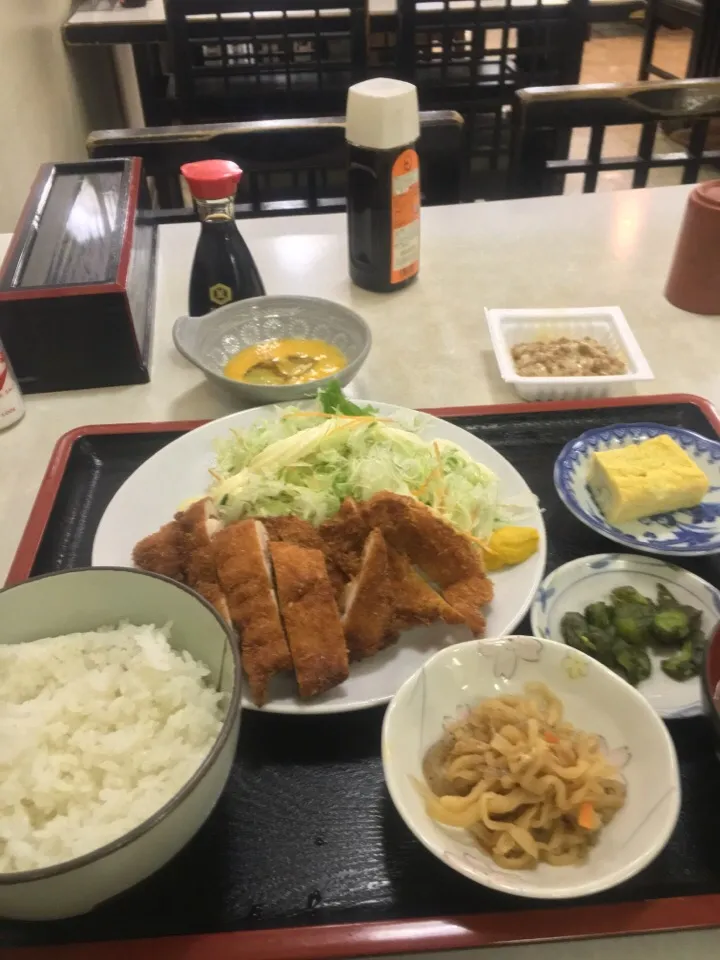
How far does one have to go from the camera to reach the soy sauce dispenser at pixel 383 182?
1.75m

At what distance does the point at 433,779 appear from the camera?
2.95 feet

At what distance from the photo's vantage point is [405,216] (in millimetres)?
1900

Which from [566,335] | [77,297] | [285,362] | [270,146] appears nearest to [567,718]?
[285,362]

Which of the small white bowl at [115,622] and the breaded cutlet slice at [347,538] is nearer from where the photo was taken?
the small white bowl at [115,622]

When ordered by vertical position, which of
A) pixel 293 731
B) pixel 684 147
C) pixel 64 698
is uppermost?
pixel 64 698

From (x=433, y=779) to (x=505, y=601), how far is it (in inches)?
12.9

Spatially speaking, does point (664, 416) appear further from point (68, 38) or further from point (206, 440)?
point (68, 38)

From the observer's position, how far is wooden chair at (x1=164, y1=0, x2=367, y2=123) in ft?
12.4

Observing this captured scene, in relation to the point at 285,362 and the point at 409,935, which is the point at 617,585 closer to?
the point at 409,935

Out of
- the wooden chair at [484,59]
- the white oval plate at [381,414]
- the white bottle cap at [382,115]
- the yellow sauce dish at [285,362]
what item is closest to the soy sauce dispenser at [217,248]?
the yellow sauce dish at [285,362]

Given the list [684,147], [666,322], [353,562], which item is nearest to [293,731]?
[353,562]

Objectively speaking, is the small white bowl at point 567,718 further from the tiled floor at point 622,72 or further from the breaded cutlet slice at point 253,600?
the tiled floor at point 622,72

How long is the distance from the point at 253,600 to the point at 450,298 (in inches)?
48.7

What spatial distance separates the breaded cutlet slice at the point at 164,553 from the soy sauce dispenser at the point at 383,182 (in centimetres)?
107
